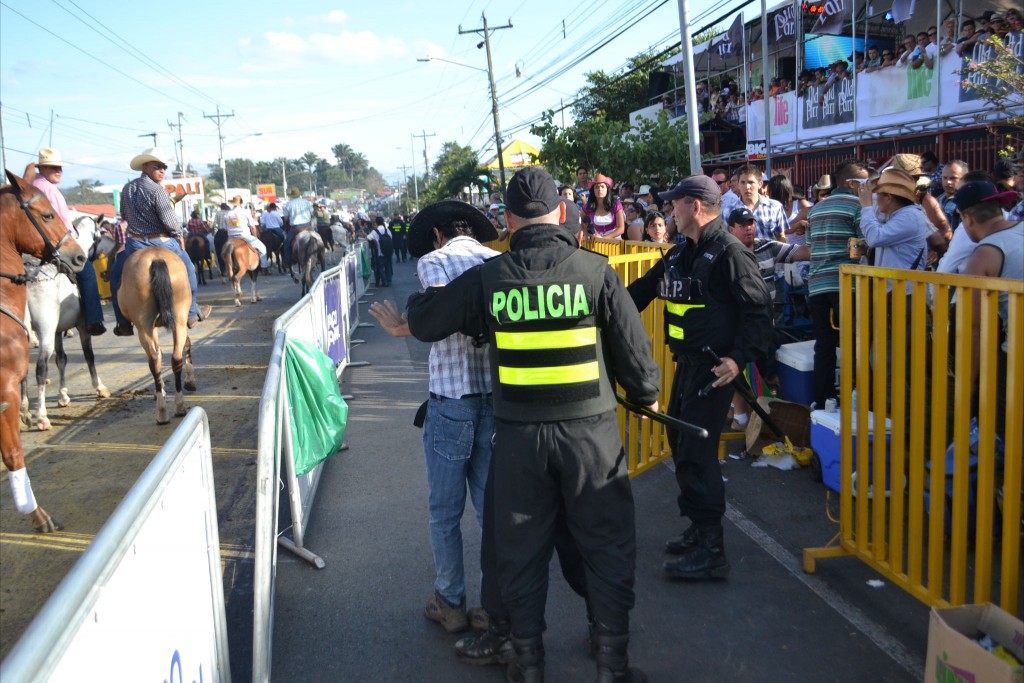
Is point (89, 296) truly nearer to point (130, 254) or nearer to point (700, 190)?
point (130, 254)

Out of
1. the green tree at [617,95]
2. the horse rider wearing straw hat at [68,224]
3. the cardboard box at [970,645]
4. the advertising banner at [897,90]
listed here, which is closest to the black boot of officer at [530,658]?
the cardboard box at [970,645]

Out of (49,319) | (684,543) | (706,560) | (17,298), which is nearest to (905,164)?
(684,543)

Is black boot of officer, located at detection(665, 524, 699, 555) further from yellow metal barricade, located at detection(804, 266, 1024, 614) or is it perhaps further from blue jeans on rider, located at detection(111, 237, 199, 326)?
blue jeans on rider, located at detection(111, 237, 199, 326)

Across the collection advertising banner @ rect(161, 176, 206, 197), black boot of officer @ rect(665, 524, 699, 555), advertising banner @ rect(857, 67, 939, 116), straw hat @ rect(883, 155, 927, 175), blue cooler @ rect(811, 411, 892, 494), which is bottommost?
black boot of officer @ rect(665, 524, 699, 555)

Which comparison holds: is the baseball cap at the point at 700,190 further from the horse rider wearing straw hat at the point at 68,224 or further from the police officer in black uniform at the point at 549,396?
the horse rider wearing straw hat at the point at 68,224

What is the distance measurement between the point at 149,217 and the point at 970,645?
863 cm

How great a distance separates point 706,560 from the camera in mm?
4426

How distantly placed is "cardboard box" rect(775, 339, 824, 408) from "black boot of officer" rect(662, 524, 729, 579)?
2.71 metres

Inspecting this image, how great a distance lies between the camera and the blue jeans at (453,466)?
3840 millimetres

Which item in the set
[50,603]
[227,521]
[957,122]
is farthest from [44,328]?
[957,122]

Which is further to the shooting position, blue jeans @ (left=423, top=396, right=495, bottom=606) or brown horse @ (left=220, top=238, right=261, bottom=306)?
brown horse @ (left=220, top=238, right=261, bottom=306)

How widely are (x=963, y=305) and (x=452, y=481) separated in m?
2.28

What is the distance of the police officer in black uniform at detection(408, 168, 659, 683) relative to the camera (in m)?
3.27

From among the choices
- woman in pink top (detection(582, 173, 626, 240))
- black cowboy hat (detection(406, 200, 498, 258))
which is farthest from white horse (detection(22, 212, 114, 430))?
woman in pink top (detection(582, 173, 626, 240))
